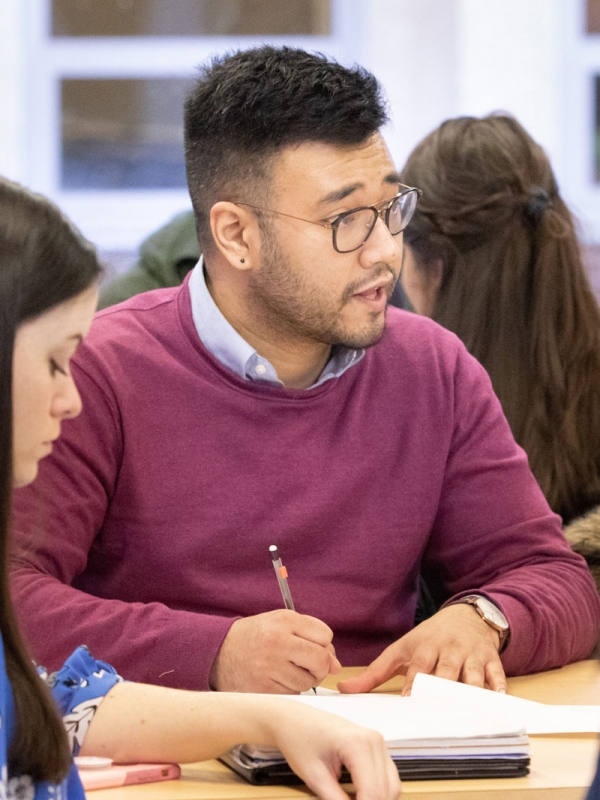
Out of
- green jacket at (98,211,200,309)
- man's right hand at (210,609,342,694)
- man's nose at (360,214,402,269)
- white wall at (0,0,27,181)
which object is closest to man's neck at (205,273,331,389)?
man's nose at (360,214,402,269)

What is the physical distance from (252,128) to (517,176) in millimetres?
631

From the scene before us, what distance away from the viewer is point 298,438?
71.0 inches

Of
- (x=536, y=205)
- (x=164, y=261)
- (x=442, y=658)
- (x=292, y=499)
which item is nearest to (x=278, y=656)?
(x=442, y=658)

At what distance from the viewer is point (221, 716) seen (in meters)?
1.23

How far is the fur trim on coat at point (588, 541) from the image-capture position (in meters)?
1.98

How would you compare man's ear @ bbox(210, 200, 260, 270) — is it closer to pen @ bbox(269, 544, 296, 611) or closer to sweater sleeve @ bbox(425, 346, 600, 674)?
sweater sleeve @ bbox(425, 346, 600, 674)

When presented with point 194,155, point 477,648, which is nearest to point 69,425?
point 194,155

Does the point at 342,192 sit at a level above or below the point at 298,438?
above

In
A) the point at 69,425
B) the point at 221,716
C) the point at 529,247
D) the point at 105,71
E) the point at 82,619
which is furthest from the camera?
the point at 105,71

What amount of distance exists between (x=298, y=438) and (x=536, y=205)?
29.4 inches

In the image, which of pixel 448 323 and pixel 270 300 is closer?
pixel 270 300

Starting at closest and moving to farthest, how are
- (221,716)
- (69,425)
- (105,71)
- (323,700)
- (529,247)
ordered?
(221,716)
(323,700)
(69,425)
(529,247)
(105,71)

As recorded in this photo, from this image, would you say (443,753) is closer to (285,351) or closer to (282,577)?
(282,577)

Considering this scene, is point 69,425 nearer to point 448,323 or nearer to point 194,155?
point 194,155
